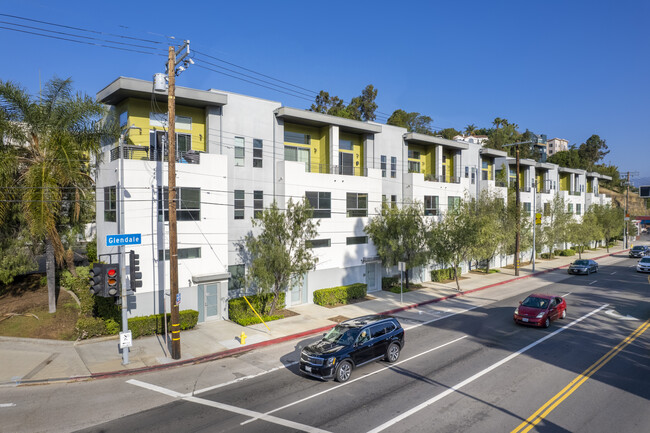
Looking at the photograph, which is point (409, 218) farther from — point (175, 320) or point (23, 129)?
point (23, 129)

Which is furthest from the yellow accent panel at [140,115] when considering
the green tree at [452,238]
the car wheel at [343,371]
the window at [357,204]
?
the green tree at [452,238]

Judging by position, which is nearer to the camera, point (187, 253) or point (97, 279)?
point (97, 279)

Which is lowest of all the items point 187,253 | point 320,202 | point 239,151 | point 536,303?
point 536,303

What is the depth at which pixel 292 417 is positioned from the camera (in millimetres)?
10914

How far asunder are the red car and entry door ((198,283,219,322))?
16023 millimetres

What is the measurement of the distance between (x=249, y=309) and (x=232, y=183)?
7382 millimetres

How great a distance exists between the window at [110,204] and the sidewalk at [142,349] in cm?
620

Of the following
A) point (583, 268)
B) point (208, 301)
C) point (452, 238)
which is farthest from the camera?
point (583, 268)

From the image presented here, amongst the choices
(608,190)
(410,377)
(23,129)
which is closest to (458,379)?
(410,377)

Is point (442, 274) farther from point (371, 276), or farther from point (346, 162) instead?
point (346, 162)

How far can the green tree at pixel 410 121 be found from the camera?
76.2m

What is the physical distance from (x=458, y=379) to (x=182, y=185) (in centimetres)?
1559

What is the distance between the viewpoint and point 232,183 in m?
23.5

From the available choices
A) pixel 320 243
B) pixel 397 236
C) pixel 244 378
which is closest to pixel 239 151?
pixel 320 243
